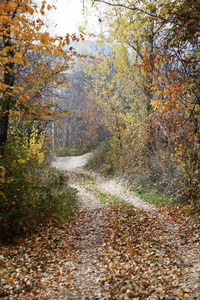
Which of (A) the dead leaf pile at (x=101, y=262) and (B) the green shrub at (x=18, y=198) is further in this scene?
(B) the green shrub at (x=18, y=198)

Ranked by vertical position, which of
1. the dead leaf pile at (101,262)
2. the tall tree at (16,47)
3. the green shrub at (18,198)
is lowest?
the dead leaf pile at (101,262)

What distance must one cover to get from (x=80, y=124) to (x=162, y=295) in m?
28.1

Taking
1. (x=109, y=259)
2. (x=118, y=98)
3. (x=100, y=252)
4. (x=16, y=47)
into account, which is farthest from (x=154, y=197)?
(x=118, y=98)

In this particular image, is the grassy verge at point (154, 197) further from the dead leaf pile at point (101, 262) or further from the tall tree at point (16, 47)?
the tall tree at point (16, 47)

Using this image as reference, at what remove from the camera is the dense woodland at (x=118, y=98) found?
4746 millimetres

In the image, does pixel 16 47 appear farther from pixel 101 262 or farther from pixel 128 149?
pixel 128 149

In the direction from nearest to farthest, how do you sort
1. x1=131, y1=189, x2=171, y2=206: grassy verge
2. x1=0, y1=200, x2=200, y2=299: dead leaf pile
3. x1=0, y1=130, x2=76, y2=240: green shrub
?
x1=0, y1=200, x2=200, y2=299: dead leaf pile < x1=0, y1=130, x2=76, y2=240: green shrub < x1=131, y1=189, x2=171, y2=206: grassy verge

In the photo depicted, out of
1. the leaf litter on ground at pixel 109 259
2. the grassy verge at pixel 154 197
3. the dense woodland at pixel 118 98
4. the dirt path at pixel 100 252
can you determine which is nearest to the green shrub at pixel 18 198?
the dense woodland at pixel 118 98

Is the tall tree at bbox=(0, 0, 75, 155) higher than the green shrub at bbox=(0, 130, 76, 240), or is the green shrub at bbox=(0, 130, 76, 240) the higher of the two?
the tall tree at bbox=(0, 0, 75, 155)

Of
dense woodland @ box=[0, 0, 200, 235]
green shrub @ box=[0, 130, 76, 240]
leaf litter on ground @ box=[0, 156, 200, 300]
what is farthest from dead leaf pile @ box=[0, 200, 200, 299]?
dense woodland @ box=[0, 0, 200, 235]

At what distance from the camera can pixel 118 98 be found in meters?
15.6

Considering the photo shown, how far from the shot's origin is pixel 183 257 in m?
4.49

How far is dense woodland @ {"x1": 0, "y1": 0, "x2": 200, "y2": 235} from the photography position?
4746 mm

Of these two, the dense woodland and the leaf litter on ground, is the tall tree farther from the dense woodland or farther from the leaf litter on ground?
the leaf litter on ground
